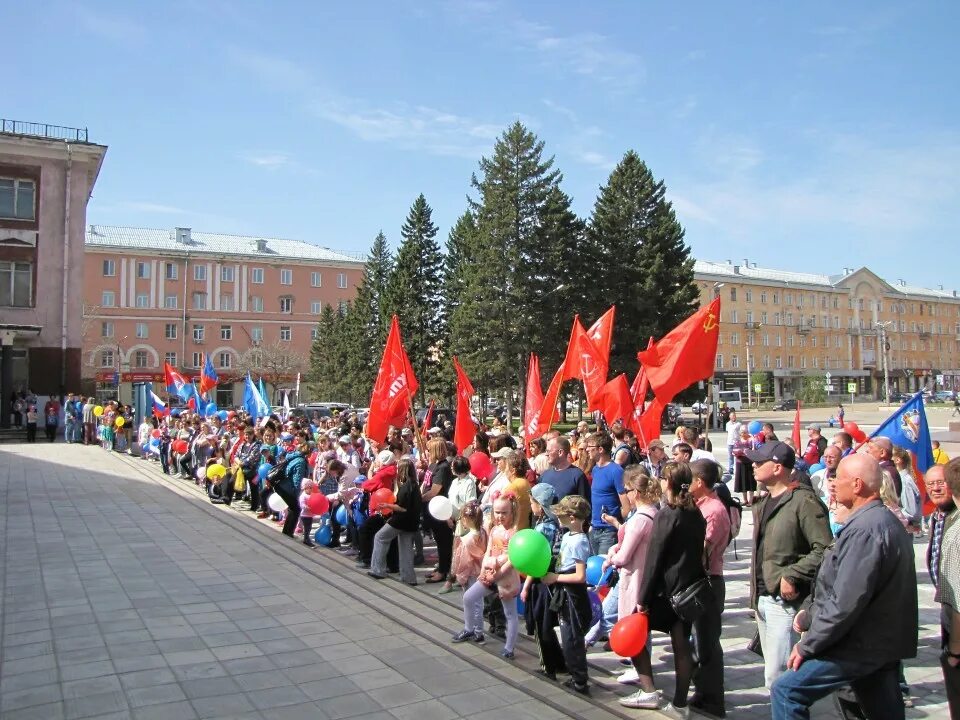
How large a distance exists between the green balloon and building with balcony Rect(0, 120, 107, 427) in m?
36.2

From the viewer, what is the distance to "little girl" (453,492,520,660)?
673 centimetres

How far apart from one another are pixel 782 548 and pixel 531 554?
185 cm

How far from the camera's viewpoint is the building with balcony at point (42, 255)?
3634 centimetres

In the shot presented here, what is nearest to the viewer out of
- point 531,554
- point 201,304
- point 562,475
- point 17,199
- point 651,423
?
point 531,554

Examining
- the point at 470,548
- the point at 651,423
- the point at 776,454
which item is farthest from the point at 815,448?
the point at 776,454

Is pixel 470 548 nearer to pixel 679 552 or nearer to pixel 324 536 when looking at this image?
pixel 679 552

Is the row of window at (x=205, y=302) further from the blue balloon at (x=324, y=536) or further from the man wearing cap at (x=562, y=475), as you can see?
the man wearing cap at (x=562, y=475)

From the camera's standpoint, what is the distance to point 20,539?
1196 cm

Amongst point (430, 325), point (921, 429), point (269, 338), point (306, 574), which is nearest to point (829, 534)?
point (921, 429)

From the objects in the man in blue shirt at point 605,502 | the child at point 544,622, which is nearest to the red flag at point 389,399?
the man in blue shirt at point 605,502

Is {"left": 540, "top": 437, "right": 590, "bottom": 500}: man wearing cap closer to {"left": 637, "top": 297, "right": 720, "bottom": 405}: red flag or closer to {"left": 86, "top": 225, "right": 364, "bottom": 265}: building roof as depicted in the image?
{"left": 637, "top": 297, "right": 720, "bottom": 405}: red flag

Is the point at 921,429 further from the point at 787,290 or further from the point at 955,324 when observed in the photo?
the point at 955,324

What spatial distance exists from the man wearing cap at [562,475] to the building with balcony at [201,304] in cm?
6719

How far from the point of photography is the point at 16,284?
121 ft
